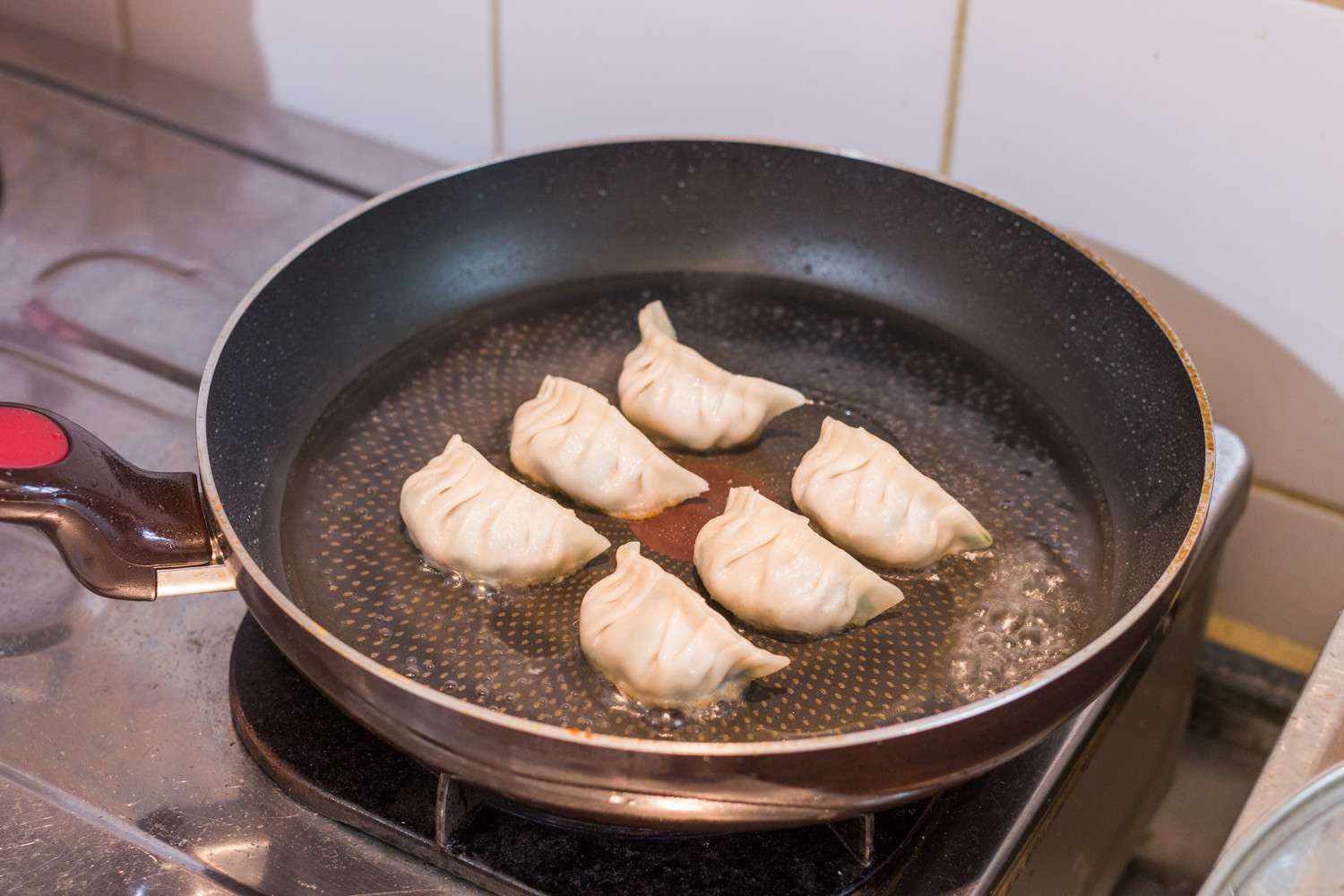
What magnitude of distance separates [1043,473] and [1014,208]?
0.25 metres

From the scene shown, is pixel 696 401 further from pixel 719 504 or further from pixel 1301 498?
pixel 1301 498

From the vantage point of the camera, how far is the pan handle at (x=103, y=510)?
79cm

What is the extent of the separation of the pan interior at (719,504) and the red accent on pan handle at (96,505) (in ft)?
0.41

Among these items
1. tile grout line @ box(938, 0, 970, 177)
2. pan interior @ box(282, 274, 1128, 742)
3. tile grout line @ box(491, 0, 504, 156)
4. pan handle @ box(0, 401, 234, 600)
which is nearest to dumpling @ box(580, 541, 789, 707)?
pan interior @ box(282, 274, 1128, 742)

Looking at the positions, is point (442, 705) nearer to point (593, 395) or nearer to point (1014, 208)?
point (593, 395)

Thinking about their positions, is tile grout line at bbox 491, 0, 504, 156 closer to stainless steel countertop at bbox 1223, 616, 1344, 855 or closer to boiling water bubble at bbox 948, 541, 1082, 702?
boiling water bubble at bbox 948, 541, 1082, 702

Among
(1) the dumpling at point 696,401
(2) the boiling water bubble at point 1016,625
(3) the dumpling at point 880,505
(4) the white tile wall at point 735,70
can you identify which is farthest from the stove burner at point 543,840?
(4) the white tile wall at point 735,70

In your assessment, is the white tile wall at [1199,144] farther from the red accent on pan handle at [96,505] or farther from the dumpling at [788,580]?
the red accent on pan handle at [96,505]

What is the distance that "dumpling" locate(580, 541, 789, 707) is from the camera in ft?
2.74

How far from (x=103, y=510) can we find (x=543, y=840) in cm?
35

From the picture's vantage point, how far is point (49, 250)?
53.1 inches

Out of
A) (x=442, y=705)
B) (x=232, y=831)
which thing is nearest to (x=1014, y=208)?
Answer: (x=442, y=705)

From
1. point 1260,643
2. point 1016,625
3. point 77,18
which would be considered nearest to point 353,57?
point 77,18

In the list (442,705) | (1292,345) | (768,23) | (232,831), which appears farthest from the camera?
(768,23)
